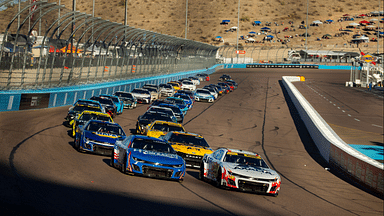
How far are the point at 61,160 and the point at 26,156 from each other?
96 cm

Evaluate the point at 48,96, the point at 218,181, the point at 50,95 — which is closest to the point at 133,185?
the point at 218,181

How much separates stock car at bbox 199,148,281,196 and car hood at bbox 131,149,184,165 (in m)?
1.02

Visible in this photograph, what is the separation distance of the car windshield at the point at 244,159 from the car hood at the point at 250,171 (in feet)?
0.96

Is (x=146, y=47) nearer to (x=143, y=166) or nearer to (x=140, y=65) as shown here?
(x=140, y=65)

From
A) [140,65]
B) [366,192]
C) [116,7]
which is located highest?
[116,7]

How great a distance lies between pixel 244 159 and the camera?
12.9 metres

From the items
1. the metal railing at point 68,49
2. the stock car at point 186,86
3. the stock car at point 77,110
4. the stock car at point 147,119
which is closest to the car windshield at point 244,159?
the stock car at point 147,119

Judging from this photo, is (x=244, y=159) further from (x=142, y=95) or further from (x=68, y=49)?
(x=142, y=95)

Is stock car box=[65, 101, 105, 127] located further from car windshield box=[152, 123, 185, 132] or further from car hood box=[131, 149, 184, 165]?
car hood box=[131, 149, 184, 165]

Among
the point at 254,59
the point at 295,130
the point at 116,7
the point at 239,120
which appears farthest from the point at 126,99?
the point at 116,7

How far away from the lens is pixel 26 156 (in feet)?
43.9

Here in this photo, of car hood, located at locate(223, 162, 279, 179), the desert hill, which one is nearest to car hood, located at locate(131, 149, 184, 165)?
car hood, located at locate(223, 162, 279, 179)

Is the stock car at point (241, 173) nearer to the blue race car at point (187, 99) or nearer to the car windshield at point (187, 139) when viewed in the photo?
the car windshield at point (187, 139)

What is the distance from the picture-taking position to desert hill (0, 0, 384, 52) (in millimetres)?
138000
